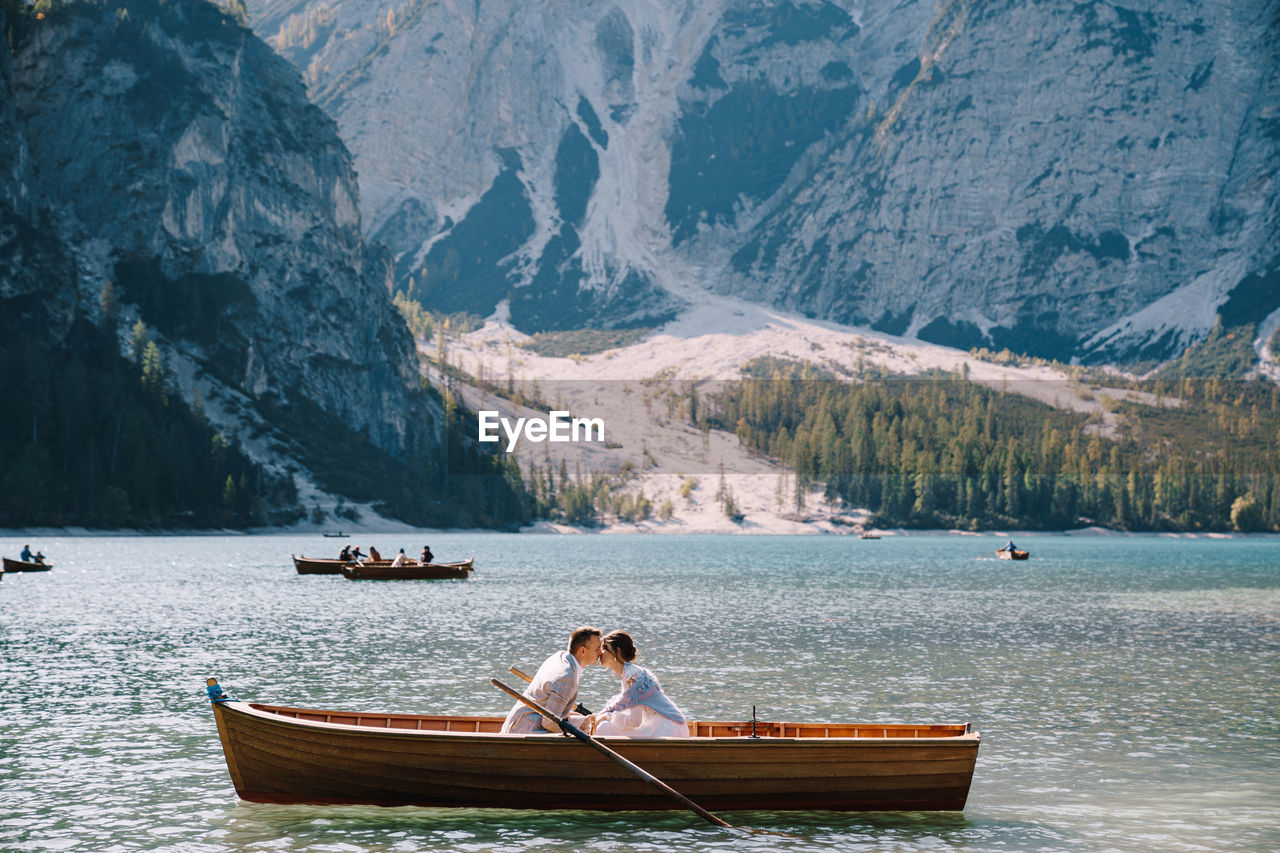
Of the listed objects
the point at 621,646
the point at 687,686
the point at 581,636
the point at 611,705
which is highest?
the point at 581,636

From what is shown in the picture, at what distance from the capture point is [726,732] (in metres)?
26.3

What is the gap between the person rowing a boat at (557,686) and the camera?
2395cm

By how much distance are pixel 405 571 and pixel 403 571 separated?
0.67ft

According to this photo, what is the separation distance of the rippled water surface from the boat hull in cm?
341

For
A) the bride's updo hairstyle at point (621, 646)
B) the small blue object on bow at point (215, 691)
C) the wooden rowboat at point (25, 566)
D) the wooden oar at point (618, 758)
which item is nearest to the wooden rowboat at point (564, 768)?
the small blue object on bow at point (215, 691)

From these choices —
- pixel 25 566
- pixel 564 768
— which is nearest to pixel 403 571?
pixel 25 566

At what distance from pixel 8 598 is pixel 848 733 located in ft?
231

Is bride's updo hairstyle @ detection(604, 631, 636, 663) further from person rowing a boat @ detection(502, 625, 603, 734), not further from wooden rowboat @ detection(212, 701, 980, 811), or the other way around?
wooden rowboat @ detection(212, 701, 980, 811)

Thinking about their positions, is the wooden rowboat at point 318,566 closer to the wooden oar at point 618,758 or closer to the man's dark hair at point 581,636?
the wooden oar at point 618,758

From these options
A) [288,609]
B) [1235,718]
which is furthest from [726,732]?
[288,609]

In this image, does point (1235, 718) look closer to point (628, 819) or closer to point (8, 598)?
point (628, 819)

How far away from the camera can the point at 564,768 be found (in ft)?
80.3

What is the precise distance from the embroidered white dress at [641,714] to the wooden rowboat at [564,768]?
18.2 inches

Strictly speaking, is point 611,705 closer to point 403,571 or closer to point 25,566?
point 403,571
